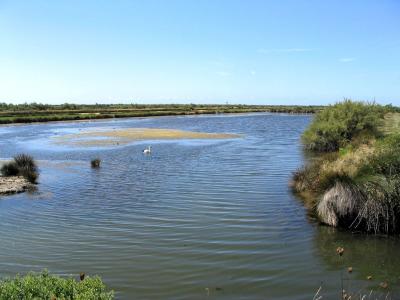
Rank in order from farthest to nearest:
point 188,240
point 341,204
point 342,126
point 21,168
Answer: point 342,126
point 21,168
point 341,204
point 188,240

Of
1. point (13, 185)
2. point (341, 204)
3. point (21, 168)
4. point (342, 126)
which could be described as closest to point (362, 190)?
point (341, 204)

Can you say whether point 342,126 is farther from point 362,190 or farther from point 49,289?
point 49,289

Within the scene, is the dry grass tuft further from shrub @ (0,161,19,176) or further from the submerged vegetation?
shrub @ (0,161,19,176)

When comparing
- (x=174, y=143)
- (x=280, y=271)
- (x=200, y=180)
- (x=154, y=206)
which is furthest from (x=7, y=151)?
(x=280, y=271)

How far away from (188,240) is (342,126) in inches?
908

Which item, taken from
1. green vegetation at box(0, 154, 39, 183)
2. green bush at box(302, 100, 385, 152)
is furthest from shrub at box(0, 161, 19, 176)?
green bush at box(302, 100, 385, 152)

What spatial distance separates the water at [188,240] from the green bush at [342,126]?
41.5ft

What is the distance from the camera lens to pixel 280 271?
32.1ft

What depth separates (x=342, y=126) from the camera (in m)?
32.3

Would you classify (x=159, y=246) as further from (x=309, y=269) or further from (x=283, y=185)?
(x=283, y=185)

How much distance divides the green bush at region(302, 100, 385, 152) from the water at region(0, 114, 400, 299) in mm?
12658

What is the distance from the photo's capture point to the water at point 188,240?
364 inches

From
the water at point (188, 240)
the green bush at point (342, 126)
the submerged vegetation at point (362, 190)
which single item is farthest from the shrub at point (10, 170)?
the green bush at point (342, 126)

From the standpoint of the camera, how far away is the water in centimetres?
925
